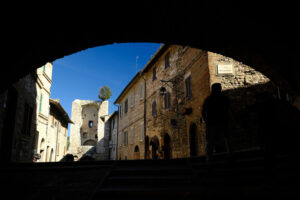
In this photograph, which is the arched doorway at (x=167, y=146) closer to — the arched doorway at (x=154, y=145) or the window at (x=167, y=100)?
the arched doorway at (x=154, y=145)

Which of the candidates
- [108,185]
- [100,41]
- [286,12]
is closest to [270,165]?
[108,185]

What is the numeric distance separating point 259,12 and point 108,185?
4186 mm

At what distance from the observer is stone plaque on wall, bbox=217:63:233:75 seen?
9.94 metres

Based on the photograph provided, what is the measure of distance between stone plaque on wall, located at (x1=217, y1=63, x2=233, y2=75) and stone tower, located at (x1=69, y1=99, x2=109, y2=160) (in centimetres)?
2798

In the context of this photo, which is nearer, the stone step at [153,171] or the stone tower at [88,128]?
the stone step at [153,171]

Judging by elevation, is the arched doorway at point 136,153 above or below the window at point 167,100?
below

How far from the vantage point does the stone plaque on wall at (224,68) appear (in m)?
9.94

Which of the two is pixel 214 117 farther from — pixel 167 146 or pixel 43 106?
pixel 43 106

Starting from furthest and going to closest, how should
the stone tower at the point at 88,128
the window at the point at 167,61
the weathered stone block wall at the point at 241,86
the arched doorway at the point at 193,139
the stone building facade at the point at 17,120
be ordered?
the stone tower at the point at 88,128 < the window at the point at 167,61 < the arched doorway at the point at 193,139 < the weathered stone block wall at the point at 241,86 < the stone building facade at the point at 17,120

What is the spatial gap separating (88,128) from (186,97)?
33979mm

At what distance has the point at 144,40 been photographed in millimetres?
5211

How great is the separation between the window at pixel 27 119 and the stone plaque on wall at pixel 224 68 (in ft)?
27.4

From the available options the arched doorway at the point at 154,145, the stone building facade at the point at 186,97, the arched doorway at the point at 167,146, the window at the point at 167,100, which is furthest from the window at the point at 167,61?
the arched doorway at the point at 154,145

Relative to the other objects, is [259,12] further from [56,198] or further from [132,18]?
[56,198]
